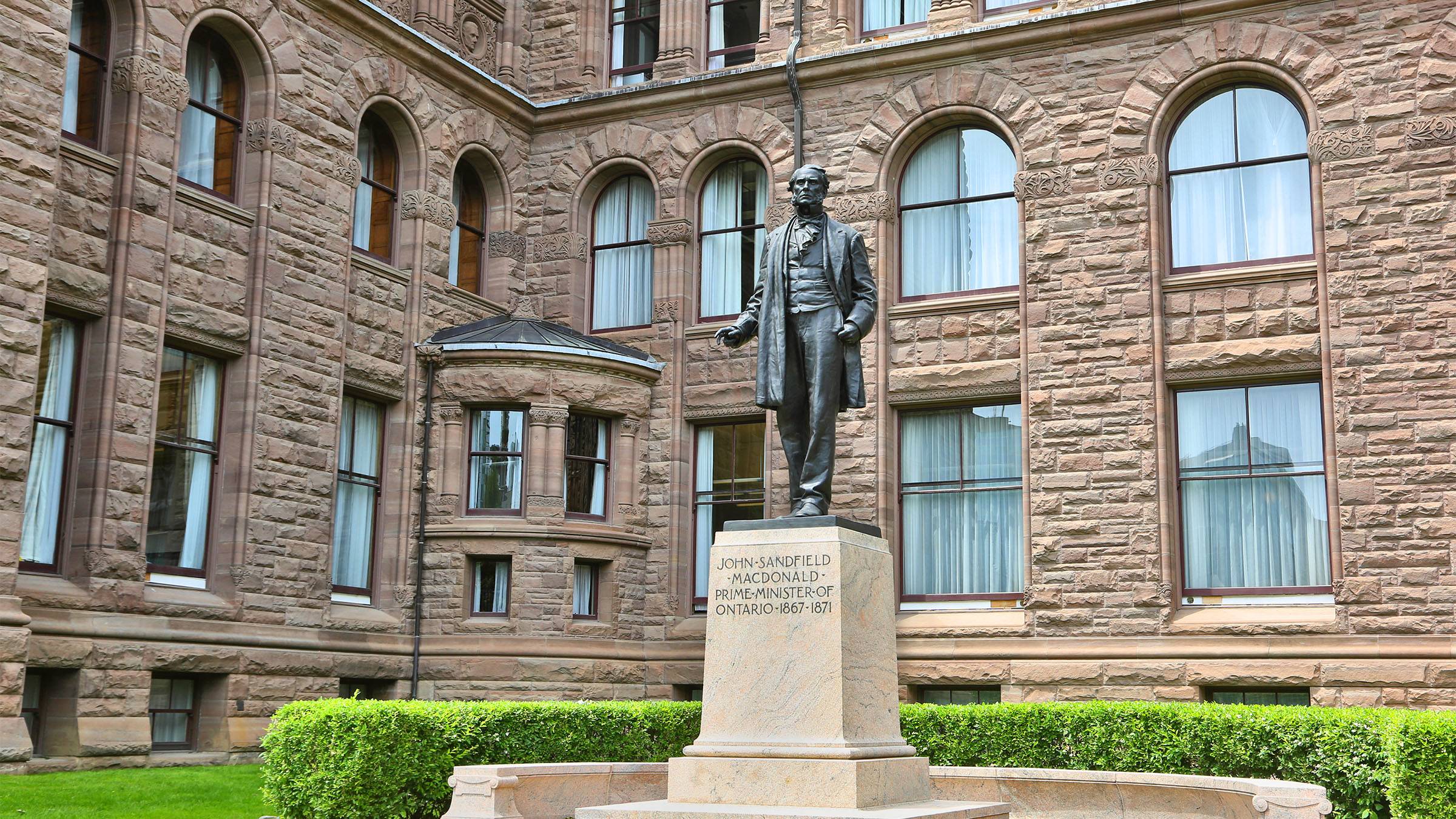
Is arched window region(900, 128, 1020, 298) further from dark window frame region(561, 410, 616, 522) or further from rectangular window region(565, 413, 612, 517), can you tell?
rectangular window region(565, 413, 612, 517)

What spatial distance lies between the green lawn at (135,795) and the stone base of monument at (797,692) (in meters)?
4.68

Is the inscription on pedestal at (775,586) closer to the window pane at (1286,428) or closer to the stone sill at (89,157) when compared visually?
the stone sill at (89,157)

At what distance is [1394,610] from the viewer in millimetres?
19484

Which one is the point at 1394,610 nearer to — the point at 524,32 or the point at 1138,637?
the point at 1138,637

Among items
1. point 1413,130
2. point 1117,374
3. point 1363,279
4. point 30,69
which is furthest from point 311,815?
point 1413,130

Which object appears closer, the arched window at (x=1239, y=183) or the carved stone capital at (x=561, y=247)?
the arched window at (x=1239, y=183)

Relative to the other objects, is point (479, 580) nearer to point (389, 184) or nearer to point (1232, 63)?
point (389, 184)

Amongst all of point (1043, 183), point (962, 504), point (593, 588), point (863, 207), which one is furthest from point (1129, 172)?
point (593, 588)

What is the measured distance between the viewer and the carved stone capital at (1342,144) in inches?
814

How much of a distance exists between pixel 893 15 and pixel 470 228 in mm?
7877

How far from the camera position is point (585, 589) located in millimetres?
23594

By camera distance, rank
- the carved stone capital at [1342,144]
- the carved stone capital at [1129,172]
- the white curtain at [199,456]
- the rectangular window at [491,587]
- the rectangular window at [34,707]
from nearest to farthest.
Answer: the rectangular window at [34,707]
the white curtain at [199,456]
the carved stone capital at [1342,144]
the carved stone capital at [1129,172]
the rectangular window at [491,587]

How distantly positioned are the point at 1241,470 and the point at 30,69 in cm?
1612

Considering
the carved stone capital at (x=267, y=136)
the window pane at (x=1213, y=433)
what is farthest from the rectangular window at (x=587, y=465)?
the window pane at (x=1213, y=433)
